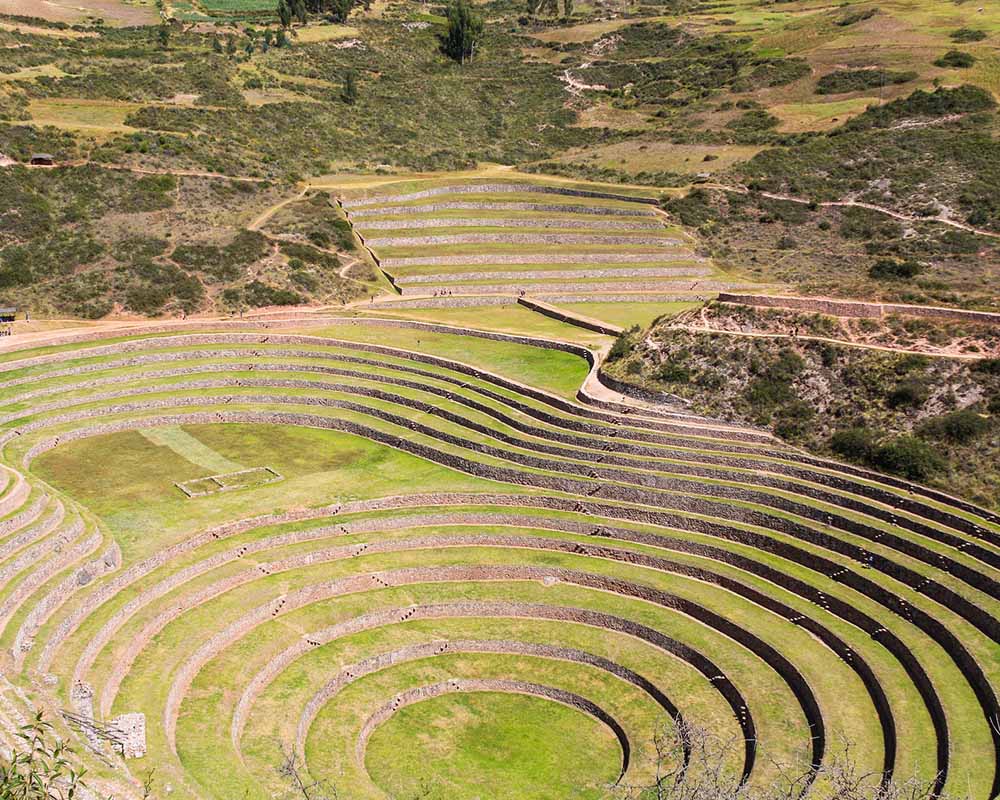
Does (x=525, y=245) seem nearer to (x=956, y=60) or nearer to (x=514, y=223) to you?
(x=514, y=223)

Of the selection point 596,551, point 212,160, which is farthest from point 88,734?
point 212,160

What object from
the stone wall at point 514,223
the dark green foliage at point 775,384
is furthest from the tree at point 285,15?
the dark green foliage at point 775,384

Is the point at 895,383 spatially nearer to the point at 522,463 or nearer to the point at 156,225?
the point at 522,463

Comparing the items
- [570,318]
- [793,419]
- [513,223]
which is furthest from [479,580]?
[513,223]

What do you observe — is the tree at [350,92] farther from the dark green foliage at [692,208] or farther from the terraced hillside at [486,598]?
the terraced hillside at [486,598]

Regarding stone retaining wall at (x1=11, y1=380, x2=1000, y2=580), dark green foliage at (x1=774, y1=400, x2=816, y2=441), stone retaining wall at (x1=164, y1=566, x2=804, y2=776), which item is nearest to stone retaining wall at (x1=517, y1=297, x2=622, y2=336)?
stone retaining wall at (x1=11, y1=380, x2=1000, y2=580)

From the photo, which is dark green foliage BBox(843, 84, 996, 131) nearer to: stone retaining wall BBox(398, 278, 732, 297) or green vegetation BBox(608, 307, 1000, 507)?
stone retaining wall BBox(398, 278, 732, 297)
